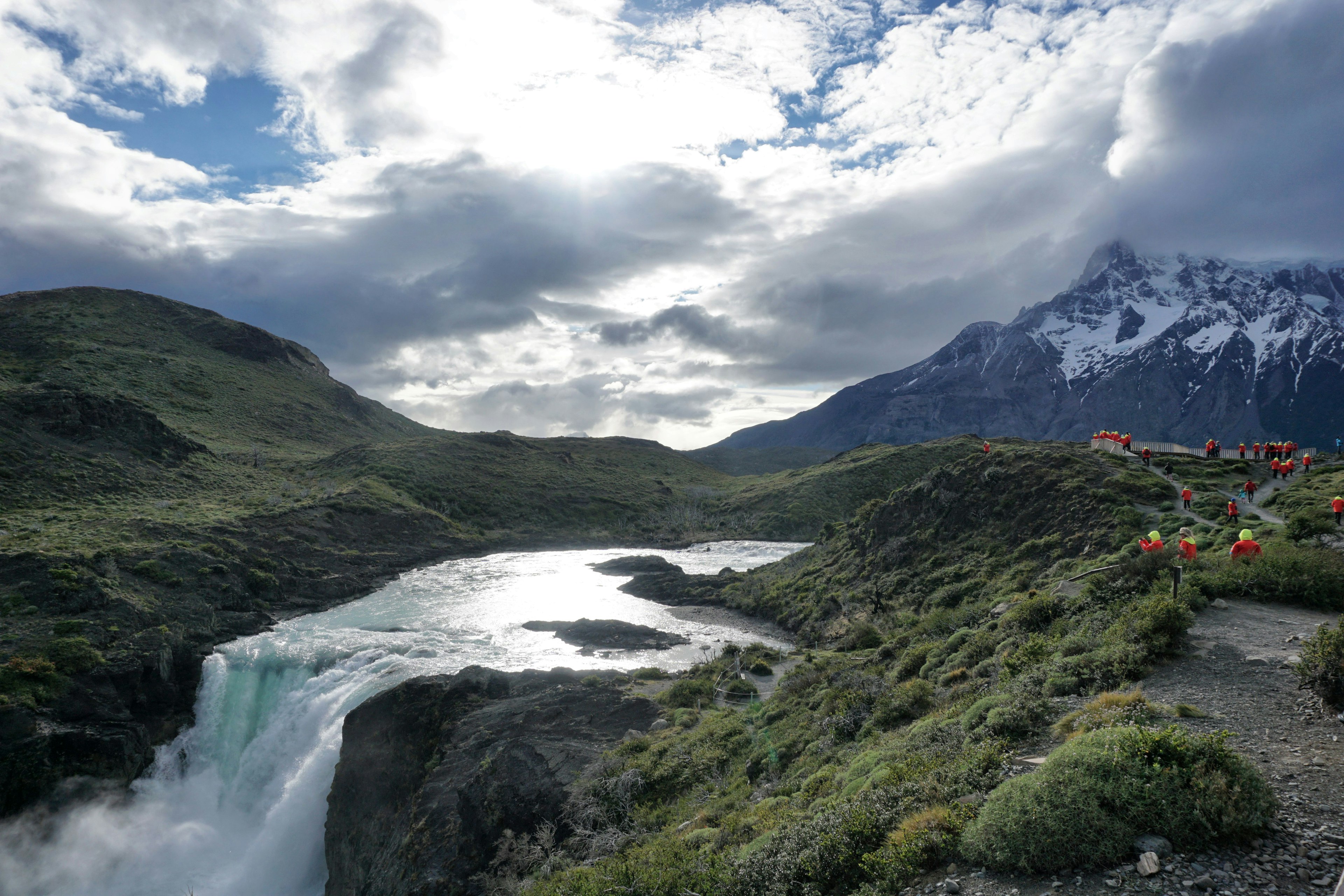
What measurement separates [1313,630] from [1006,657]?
5380 mm

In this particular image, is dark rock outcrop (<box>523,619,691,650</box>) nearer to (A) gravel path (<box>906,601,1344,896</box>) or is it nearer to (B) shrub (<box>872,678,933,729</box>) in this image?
(B) shrub (<box>872,678,933,729</box>)

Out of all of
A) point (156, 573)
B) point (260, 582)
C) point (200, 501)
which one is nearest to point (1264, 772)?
point (156, 573)

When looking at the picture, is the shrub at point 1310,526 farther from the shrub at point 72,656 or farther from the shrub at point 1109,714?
the shrub at point 72,656

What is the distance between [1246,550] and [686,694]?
18997 mm

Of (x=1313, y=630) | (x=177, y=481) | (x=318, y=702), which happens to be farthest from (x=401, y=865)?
(x=177, y=481)

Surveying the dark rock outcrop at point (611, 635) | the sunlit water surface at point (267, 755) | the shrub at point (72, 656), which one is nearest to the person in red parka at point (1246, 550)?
the sunlit water surface at point (267, 755)

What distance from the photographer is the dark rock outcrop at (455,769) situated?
58.0 feet

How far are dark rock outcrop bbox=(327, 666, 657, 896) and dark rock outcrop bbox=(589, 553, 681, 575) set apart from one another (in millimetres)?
37380

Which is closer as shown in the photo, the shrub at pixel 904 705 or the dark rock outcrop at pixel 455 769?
the shrub at pixel 904 705

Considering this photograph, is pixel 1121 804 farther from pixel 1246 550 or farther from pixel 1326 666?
pixel 1246 550

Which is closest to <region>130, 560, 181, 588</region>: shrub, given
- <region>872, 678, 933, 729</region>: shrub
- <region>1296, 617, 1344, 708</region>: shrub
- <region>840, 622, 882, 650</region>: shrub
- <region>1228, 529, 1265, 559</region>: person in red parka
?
<region>840, 622, 882, 650</region>: shrub

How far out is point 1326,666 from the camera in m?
8.76

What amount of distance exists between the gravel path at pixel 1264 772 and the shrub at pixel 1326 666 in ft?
0.68

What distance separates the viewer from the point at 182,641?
34406 mm
